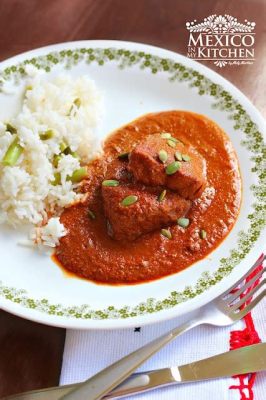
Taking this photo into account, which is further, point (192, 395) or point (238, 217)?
point (238, 217)

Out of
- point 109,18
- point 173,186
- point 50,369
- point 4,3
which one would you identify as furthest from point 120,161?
point 4,3

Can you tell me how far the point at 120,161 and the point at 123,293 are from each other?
831mm

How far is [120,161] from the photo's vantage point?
3443mm

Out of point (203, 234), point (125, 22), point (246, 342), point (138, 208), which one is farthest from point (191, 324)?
point (125, 22)

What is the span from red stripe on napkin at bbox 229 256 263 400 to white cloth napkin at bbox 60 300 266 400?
0.02 metres

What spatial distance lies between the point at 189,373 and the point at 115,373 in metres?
0.36

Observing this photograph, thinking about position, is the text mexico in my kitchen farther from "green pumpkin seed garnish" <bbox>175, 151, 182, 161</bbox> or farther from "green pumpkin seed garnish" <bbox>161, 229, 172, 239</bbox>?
"green pumpkin seed garnish" <bbox>161, 229, 172, 239</bbox>

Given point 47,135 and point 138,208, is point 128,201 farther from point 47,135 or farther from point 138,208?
point 47,135

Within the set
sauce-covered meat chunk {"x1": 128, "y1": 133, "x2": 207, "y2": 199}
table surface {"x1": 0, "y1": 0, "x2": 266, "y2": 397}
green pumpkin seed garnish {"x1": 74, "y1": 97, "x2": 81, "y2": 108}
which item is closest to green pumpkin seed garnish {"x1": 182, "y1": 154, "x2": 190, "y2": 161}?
sauce-covered meat chunk {"x1": 128, "y1": 133, "x2": 207, "y2": 199}

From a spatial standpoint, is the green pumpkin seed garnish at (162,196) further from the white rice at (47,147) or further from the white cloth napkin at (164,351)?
the white cloth napkin at (164,351)

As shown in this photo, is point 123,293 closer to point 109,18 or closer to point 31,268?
point 31,268

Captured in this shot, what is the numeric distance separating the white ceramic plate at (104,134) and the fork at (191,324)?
0.07 m

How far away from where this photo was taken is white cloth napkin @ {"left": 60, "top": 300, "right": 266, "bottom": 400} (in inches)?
106

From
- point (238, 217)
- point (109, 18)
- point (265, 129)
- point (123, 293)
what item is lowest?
point (123, 293)
